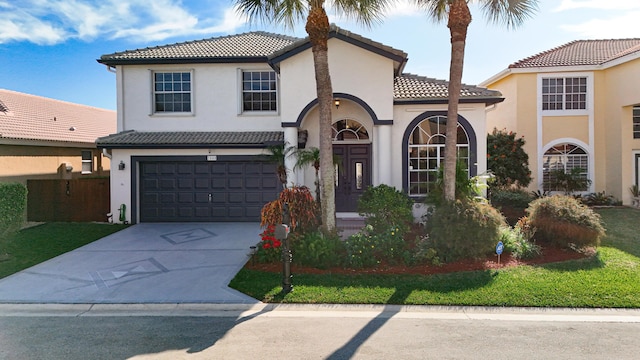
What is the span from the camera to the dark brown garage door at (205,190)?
14906 mm

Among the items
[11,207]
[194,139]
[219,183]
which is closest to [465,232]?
[219,183]

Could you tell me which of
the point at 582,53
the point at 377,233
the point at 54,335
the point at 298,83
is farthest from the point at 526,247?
the point at 582,53

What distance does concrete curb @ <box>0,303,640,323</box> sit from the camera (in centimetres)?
660

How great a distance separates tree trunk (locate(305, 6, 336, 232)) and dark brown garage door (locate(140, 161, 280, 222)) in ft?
17.2

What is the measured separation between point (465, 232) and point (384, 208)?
2691 millimetres

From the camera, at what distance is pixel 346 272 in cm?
867

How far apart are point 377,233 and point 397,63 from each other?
6215 millimetres

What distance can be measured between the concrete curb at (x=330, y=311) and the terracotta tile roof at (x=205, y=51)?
10.5m

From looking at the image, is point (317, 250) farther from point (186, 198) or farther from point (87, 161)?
point (87, 161)

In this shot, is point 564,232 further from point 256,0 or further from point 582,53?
point 582,53

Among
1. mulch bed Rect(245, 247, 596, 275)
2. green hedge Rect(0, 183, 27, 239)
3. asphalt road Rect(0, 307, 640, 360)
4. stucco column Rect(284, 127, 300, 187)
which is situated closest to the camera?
asphalt road Rect(0, 307, 640, 360)

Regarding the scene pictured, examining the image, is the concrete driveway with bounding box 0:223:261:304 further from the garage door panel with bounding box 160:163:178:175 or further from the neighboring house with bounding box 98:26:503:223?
the garage door panel with bounding box 160:163:178:175

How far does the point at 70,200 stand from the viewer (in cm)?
1547

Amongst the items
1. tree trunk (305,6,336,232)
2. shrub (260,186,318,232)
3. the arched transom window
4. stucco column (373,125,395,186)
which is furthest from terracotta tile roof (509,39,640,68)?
shrub (260,186,318,232)
